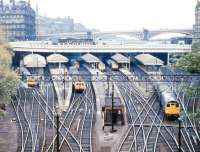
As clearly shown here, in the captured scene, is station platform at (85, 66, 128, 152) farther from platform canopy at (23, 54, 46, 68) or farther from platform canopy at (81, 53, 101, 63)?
platform canopy at (81, 53, 101, 63)

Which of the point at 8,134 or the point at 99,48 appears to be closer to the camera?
the point at 8,134

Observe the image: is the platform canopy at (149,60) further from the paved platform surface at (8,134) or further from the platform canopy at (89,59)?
the paved platform surface at (8,134)

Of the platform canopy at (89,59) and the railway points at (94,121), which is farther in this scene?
the platform canopy at (89,59)

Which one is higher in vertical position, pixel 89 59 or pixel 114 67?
pixel 89 59

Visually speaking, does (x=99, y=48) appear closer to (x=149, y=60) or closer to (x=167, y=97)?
(x=149, y=60)

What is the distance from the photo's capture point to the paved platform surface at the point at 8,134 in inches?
1184

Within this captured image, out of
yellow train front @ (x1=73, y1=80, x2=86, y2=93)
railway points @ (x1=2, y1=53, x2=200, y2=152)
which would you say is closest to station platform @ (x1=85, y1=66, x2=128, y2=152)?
railway points @ (x1=2, y1=53, x2=200, y2=152)

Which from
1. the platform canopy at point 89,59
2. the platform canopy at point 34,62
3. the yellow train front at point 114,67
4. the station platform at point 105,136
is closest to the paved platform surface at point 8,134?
the station platform at point 105,136

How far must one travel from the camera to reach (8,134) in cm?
3316

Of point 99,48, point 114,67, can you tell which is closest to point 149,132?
point 114,67

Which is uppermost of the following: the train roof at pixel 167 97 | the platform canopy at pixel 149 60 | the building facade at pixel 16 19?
the building facade at pixel 16 19

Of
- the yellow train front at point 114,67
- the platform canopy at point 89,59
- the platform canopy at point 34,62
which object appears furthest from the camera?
the platform canopy at point 89,59

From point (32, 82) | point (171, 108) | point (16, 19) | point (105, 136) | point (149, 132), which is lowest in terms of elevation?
point (105, 136)

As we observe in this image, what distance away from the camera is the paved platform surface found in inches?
1184
